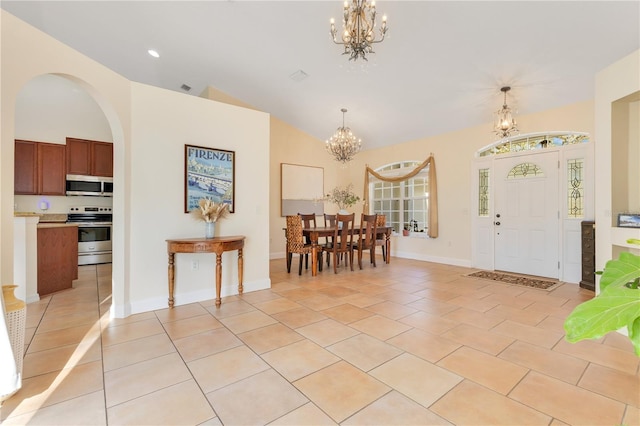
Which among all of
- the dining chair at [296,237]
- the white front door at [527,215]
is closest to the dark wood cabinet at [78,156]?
the dining chair at [296,237]

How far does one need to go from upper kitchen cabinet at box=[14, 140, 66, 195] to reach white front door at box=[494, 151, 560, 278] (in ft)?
26.7

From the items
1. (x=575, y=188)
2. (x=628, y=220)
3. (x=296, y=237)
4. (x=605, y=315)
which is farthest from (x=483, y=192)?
(x=605, y=315)

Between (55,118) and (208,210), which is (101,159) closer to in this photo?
(55,118)

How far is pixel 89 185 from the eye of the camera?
550 cm

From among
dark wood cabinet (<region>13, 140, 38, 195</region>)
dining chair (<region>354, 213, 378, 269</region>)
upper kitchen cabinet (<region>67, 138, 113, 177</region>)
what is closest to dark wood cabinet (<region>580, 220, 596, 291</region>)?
dining chair (<region>354, 213, 378, 269</region>)

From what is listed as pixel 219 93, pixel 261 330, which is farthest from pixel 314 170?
pixel 261 330

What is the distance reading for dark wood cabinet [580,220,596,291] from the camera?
4.02 meters

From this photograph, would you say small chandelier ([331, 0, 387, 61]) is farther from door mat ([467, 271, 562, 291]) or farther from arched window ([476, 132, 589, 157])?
door mat ([467, 271, 562, 291])

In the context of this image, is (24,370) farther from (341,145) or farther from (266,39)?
(341,145)

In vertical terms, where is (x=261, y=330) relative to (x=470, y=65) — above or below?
below

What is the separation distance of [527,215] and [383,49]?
12.3ft

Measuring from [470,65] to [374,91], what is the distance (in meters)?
1.59

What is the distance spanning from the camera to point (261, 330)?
104 inches

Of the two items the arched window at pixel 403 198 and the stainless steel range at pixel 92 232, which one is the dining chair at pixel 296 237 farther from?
the stainless steel range at pixel 92 232
